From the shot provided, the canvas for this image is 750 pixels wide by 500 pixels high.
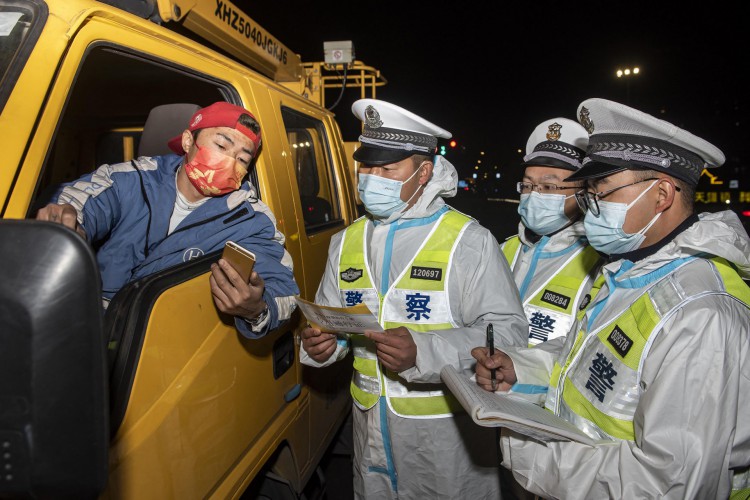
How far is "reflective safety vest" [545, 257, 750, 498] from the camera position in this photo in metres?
1.42

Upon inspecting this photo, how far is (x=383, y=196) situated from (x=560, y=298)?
3.79ft

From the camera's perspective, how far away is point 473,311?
7.16 ft

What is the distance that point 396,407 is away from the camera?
7.29ft

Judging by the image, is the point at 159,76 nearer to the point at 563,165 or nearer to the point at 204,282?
the point at 204,282

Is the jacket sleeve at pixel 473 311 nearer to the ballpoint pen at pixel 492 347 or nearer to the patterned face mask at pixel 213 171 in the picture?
the ballpoint pen at pixel 492 347

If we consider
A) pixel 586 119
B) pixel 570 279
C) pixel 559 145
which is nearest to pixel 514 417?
→ pixel 586 119

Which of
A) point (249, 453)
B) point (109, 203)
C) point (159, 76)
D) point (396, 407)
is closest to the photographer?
point (249, 453)

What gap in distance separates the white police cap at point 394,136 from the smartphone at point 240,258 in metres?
1.07

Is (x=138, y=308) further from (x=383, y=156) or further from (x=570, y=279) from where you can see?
(x=570, y=279)

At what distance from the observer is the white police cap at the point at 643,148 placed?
5.24ft

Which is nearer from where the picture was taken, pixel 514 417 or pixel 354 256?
pixel 514 417

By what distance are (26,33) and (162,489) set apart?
4.12 feet

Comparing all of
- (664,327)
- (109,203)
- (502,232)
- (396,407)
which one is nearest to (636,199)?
(664,327)

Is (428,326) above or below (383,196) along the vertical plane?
below
